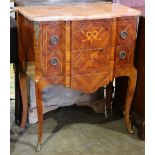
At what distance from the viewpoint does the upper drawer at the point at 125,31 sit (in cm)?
204

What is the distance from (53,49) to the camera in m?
1.94

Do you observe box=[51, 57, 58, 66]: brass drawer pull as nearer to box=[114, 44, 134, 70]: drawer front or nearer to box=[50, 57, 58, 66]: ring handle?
box=[50, 57, 58, 66]: ring handle

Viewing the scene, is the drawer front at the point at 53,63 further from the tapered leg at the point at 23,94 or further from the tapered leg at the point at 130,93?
the tapered leg at the point at 130,93

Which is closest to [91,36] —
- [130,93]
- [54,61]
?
[54,61]

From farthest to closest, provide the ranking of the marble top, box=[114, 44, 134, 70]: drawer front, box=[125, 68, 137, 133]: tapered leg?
1. box=[125, 68, 137, 133]: tapered leg
2. box=[114, 44, 134, 70]: drawer front
3. the marble top

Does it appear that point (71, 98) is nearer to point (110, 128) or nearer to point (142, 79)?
point (110, 128)

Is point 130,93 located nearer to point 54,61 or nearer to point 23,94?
point 54,61

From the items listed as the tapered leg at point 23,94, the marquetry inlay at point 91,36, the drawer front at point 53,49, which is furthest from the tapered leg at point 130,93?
the tapered leg at point 23,94

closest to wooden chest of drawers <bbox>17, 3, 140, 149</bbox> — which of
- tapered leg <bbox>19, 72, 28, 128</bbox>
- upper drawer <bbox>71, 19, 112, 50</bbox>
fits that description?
upper drawer <bbox>71, 19, 112, 50</bbox>

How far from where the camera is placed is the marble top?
6.17ft

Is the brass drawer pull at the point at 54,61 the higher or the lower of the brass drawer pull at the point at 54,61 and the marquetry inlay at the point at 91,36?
the lower

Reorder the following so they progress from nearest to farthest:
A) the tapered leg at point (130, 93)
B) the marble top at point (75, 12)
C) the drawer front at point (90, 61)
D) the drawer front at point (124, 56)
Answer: the marble top at point (75, 12) < the drawer front at point (90, 61) < the drawer front at point (124, 56) < the tapered leg at point (130, 93)

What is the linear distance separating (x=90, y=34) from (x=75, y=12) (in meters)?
0.15

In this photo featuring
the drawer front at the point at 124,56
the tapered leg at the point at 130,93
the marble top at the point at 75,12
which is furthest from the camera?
the tapered leg at the point at 130,93
